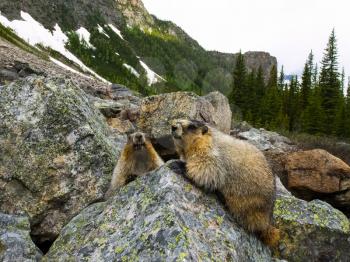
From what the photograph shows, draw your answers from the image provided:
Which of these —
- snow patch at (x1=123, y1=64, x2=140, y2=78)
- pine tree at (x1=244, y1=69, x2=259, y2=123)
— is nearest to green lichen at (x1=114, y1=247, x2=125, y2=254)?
pine tree at (x1=244, y1=69, x2=259, y2=123)

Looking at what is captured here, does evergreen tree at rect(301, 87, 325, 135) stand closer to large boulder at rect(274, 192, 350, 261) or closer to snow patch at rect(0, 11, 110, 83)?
large boulder at rect(274, 192, 350, 261)

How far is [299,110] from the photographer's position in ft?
251

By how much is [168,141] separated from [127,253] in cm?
820

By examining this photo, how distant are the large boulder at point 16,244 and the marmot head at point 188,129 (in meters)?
2.83

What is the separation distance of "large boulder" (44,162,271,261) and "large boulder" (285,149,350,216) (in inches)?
412

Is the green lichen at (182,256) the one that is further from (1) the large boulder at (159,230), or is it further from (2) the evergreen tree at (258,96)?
(2) the evergreen tree at (258,96)

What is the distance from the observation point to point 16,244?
22.2 ft

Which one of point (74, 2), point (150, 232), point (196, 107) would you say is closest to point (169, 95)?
point (196, 107)

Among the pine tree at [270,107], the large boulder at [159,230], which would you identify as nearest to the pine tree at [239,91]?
the pine tree at [270,107]

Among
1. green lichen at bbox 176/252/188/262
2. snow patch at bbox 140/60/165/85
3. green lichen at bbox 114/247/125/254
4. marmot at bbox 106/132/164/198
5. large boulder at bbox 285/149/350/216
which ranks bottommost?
large boulder at bbox 285/149/350/216

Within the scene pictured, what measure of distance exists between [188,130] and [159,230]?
2.11 m

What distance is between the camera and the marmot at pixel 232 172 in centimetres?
693

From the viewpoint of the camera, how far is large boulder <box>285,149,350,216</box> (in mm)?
16938

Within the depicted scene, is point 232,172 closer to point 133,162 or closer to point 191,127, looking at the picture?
point 191,127
